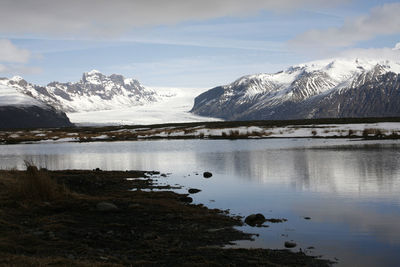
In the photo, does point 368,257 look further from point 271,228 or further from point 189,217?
point 189,217

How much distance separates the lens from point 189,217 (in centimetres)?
2138

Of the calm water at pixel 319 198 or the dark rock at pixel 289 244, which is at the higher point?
the dark rock at pixel 289 244

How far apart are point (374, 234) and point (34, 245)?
13.2 meters

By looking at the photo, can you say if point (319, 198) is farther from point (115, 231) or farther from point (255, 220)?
point (115, 231)

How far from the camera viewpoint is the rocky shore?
14508 mm

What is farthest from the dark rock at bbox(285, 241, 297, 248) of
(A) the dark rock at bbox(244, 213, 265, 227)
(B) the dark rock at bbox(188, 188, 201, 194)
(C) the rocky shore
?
(B) the dark rock at bbox(188, 188, 201, 194)

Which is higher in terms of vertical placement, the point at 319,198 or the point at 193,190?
the point at 193,190

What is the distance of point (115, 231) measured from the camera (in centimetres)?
1862

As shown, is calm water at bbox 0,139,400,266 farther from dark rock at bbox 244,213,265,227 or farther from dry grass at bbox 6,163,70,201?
dry grass at bbox 6,163,70,201

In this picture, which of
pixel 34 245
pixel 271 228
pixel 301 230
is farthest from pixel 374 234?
pixel 34 245

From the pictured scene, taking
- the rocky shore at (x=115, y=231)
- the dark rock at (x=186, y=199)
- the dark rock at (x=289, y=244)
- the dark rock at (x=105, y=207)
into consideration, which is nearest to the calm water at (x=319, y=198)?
the dark rock at (x=289, y=244)

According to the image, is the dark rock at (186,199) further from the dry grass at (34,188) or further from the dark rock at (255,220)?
the dry grass at (34,188)

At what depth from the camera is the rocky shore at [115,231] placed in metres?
14.5

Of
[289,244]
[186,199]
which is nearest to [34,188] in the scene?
[186,199]
